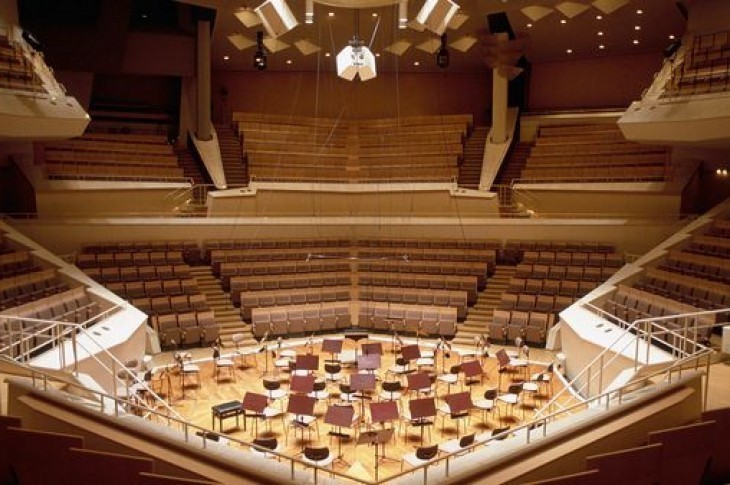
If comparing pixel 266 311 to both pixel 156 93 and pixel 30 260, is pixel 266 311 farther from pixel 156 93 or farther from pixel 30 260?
pixel 156 93

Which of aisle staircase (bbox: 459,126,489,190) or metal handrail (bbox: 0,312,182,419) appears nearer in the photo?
metal handrail (bbox: 0,312,182,419)

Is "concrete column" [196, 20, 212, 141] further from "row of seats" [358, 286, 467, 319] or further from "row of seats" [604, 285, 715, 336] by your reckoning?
"row of seats" [604, 285, 715, 336]

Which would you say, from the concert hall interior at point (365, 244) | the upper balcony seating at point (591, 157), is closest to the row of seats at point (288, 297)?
the concert hall interior at point (365, 244)

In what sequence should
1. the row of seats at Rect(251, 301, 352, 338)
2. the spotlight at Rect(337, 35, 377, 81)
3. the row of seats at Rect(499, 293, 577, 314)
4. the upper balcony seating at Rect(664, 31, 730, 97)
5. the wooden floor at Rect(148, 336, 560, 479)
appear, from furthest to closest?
the row of seats at Rect(251, 301, 352, 338), the row of seats at Rect(499, 293, 577, 314), the upper balcony seating at Rect(664, 31, 730, 97), the spotlight at Rect(337, 35, 377, 81), the wooden floor at Rect(148, 336, 560, 479)

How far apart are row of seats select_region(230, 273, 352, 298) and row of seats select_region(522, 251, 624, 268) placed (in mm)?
3858

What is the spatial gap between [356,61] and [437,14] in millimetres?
1212

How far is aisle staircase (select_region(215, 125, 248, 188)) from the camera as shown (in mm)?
15789

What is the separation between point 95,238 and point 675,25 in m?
13.7

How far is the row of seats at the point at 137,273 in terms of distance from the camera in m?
11.3

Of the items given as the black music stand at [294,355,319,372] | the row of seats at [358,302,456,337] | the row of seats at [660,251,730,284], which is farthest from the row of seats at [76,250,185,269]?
the row of seats at [660,251,730,284]

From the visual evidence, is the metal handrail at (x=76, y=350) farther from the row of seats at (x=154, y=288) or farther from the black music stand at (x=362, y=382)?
the row of seats at (x=154, y=288)

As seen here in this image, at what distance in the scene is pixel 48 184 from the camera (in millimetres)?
12688

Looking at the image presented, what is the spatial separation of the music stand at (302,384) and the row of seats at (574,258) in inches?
254

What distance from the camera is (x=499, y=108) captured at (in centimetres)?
1627
